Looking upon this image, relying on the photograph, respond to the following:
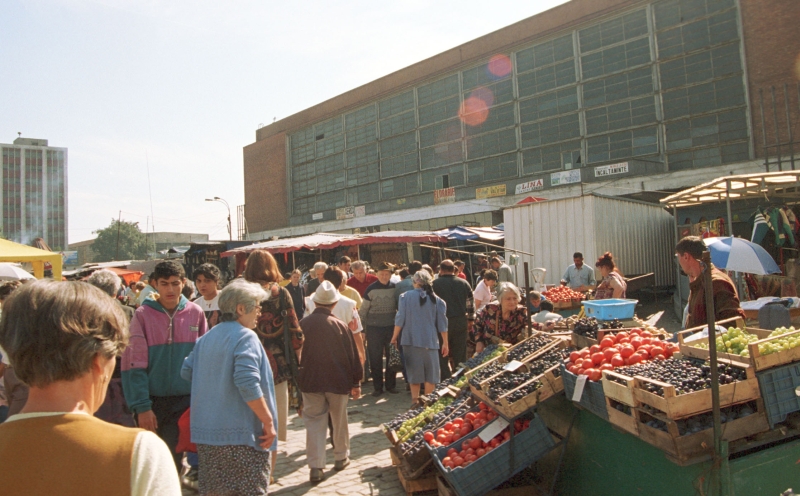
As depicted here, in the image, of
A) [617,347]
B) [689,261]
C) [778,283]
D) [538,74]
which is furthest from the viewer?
[538,74]

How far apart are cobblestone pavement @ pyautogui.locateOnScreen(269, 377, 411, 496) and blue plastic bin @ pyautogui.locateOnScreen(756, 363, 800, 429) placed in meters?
3.11

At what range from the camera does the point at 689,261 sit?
184 inches

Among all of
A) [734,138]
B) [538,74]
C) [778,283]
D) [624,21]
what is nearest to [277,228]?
[538,74]

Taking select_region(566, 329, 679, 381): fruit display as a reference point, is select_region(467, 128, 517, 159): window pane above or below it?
above

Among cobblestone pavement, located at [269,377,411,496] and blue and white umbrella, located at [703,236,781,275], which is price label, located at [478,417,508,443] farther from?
blue and white umbrella, located at [703,236,781,275]

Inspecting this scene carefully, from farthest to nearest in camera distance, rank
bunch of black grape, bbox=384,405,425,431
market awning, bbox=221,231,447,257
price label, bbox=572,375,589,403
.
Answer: market awning, bbox=221,231,447,257 → bunch of black grape, bbox=384,405,425,431 → price label, bbox=572,375,589,403

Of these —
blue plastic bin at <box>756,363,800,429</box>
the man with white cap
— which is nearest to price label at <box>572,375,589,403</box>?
blue plastic bin at <box>756,363,800,429</box>

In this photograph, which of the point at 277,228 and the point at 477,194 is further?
the point at 277,228

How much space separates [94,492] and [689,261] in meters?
4.70

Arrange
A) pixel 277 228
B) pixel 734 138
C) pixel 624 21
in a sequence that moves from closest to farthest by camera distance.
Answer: pixel 734 138 → pixel 624 21 → pixel 277 228

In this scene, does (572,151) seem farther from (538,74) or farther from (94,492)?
(94,492)

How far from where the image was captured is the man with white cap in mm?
5246

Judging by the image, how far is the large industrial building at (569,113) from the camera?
2216 centimetres

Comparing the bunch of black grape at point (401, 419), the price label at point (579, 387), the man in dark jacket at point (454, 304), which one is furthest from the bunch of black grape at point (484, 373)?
the man in dark jacket at point (454, 304)
